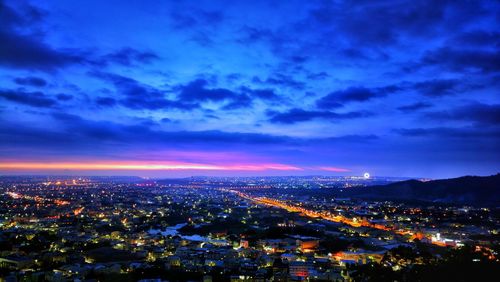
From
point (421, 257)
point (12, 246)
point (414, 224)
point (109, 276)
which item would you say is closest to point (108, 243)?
point (12, 246)

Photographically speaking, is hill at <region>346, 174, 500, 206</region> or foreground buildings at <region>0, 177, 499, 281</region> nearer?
foreground buildings at <region>0, 177, 499, 281</region>

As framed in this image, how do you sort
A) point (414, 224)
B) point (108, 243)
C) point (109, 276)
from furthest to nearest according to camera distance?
1. point (414, 224)
2. point (108, 243)
3. point (109, 276)

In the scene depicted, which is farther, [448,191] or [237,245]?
[448,191]

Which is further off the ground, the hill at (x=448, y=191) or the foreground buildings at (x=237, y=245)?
the hill at (x=448, y=191)

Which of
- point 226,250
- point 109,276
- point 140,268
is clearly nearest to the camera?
point 109,276

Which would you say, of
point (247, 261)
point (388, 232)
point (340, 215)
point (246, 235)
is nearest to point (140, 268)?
point (247, 261)

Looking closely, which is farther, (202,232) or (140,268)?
(202,232)

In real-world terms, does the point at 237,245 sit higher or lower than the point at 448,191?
lower

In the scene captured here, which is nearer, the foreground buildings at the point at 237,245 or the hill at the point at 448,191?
the foreground buildings at the point at 237,245

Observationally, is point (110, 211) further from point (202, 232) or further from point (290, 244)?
point (290, 244)

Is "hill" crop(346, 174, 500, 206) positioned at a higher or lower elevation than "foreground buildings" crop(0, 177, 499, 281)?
higher

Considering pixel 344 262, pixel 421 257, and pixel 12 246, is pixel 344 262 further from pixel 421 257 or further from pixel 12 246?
pixel 12 246
